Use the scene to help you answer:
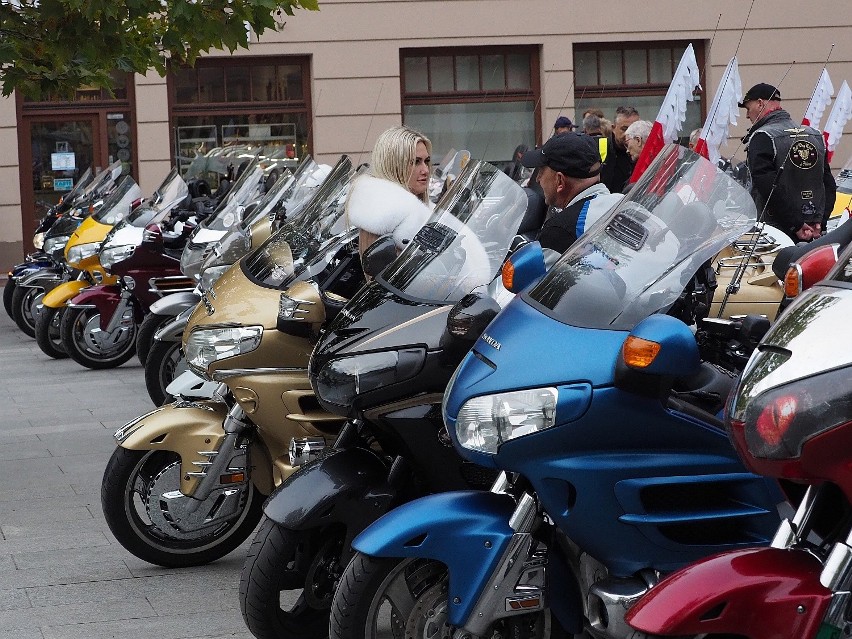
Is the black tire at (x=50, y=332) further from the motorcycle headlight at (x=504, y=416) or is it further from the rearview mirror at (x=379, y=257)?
the motorcycle headlight at (x=504, y=416)

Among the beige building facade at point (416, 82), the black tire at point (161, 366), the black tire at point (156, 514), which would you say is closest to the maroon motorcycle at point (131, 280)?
the black tire at point (161, 366)

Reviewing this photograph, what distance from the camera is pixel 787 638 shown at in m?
Answer: 2.49

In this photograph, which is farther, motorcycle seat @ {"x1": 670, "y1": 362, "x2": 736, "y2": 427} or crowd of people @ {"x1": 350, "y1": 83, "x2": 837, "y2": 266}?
crowd of people @ {"x1": 350, "y1": 83, "x2": 837, "y2": 266}

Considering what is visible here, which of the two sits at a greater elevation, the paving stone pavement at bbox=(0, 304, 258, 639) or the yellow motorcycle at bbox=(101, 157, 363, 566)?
the yellow motorcycle at bbox=(101, 157, 363, 566)

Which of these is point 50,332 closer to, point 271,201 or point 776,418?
point 271,201

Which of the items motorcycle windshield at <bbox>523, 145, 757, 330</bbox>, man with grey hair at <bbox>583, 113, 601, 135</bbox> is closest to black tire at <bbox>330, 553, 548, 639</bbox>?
motorcycle windshield at <bbox>523, 145, 757, 330</bbox>

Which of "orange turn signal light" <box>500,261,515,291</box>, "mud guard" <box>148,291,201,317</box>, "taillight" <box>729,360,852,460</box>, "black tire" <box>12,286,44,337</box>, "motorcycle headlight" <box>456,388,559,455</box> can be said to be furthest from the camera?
"black tire" <box>12,286,44,337</box>

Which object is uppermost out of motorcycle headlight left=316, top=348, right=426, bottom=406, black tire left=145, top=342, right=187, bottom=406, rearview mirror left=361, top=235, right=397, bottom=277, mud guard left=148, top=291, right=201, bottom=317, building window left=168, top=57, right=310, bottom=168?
building window left=168, top=57, right=310, bottom=168

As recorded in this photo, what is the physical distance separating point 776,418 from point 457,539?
1.05 metres

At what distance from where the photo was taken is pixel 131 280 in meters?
10.7

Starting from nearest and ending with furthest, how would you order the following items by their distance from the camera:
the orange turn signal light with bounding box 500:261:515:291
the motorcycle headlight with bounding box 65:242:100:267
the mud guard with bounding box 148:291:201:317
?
the orange turn signal light with bounding box 500:261:515:291
the mud guard with bounding box 148:291:201:317
the motorcycle headlight with bounding box 65:242:100:267

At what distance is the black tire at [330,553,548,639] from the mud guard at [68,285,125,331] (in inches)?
310

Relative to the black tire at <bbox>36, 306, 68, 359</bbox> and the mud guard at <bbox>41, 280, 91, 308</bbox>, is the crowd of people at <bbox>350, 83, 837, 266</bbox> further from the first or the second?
the black tire at <bbox>36, 306, 68, 359</bbox>

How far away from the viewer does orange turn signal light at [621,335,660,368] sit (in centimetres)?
308
